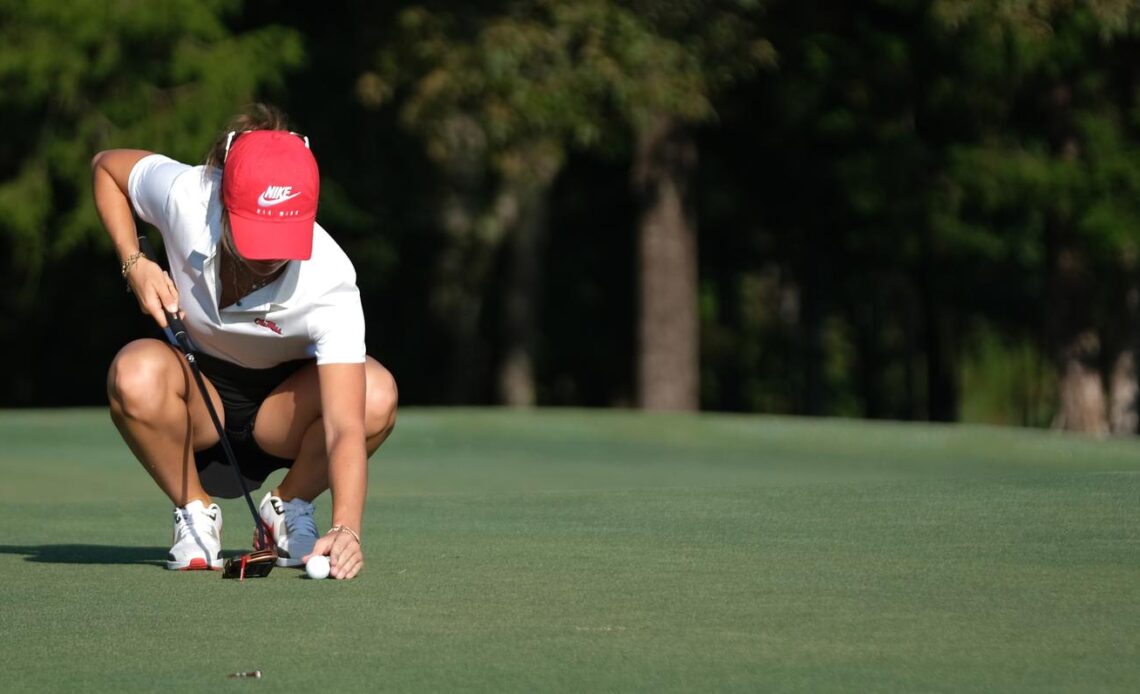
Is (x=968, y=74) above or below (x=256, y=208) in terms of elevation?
above

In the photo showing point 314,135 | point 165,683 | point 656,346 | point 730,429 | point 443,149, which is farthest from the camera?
point 314,135

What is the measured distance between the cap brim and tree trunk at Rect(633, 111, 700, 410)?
15.9m

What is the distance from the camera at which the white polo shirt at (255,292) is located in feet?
18.1

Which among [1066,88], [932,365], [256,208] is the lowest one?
[932,365]

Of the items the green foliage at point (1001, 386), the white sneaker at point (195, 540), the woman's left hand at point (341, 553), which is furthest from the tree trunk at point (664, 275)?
the green foliage at point (1001, 386)

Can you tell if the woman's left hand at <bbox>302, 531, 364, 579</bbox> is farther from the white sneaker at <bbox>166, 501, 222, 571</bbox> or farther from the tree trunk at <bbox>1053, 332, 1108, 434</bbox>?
the tree trunk at <bbox>1053, 332, 1108, 434</bbox>

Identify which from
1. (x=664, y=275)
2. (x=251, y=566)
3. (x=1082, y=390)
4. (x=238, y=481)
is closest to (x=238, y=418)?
(x=238, y=481)

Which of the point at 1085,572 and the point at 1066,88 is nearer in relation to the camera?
the point at 1085,572

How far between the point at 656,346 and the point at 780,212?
4740 mm

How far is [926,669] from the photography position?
3.88m

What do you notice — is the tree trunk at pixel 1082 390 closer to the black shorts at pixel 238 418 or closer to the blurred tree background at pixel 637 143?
the blurred tree background at pixel 637 143

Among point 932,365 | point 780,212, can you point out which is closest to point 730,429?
point 780,212

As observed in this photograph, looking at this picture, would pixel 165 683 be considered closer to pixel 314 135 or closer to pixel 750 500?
pixel 750 500

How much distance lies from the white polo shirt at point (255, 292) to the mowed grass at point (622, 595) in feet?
2.15
